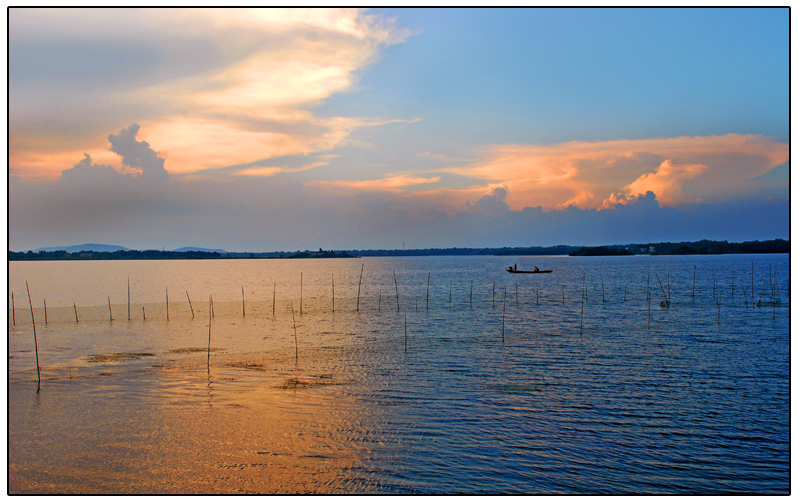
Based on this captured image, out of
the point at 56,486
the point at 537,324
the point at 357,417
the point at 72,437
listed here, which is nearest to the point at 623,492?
the point at 357,417

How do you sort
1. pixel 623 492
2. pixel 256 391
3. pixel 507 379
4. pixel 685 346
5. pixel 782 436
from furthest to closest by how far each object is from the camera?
pixel 685 346 → pixel 507 379 → pixel 256 391 → pixel 782 436 → pixel 623 492

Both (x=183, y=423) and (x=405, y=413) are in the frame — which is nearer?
(x=183, y=423)

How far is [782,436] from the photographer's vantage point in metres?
12.6

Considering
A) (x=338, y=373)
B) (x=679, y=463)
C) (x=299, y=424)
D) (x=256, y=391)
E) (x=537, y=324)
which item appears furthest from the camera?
(x=537, y=324)

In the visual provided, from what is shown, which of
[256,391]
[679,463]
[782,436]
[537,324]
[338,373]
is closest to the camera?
[679,463]

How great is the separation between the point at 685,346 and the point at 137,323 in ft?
101

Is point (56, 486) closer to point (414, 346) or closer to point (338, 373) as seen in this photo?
point (338, 373)

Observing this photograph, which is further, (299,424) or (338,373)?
(338,373)

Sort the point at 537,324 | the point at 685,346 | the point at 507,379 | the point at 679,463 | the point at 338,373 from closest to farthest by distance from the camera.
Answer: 1. the point at 679,463
2. the point at 507,379
3. the point at 338,373
4. the point at 685,346
5. the point at 537,324

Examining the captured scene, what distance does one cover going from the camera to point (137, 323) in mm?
34938

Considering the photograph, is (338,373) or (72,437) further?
(338,373)

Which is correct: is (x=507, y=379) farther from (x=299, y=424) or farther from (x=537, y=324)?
(x=537, y=324)

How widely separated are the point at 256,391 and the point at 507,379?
26.2ft

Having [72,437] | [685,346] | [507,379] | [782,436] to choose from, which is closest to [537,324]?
[685,346]
